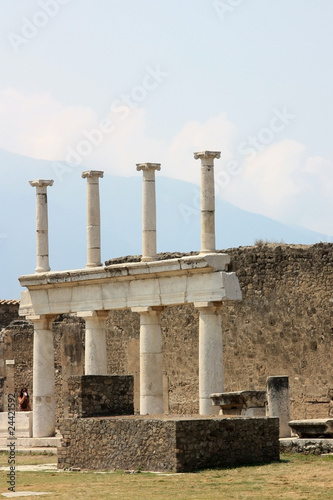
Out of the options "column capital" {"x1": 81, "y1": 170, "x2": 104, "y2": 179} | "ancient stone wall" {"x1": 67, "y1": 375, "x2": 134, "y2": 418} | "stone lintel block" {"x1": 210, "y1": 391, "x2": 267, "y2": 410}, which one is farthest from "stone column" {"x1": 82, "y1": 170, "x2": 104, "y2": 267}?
"ancient stone wall" {"x1": 67, "y1": 375, "x2": 134, "y2": 418}

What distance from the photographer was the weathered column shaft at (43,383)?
2483 centimetres

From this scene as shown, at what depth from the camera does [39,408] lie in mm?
24875

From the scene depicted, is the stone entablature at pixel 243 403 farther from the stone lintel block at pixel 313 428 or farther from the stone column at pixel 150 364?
the stone column at pixel 150 364

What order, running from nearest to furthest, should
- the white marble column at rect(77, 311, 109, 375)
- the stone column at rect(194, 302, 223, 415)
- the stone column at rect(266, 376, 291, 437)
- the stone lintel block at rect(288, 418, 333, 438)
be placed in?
the stone lintel block at rect(288, 418, 333, 438), the stone column at rect(266, 376, 291, 437), the stone column at rect(194, 302, 223, 415), the white marble column at rect(77, 311, 109, 375)

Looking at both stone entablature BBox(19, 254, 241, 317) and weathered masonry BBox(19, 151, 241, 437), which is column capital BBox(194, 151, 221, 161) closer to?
weathered masonry BBox(19, 151, 241, 437)

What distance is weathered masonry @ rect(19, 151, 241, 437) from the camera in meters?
22.1

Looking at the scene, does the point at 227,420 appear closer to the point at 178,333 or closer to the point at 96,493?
the point at 96,493

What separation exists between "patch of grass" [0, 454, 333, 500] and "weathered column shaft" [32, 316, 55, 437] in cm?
741

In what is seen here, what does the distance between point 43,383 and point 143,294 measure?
3.44m

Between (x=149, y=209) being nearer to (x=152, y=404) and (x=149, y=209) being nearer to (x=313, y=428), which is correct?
(x=152, y=404)

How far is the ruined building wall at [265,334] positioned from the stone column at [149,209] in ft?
10.7

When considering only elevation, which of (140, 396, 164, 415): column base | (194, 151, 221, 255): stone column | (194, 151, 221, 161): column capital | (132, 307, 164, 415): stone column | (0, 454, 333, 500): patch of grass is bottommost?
(0, 454, 333, 500): patch of grass

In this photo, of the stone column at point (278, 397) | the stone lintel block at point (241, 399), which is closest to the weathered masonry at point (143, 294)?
the stone lintel block at point (241, 399)

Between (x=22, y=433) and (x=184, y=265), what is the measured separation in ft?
19.2
